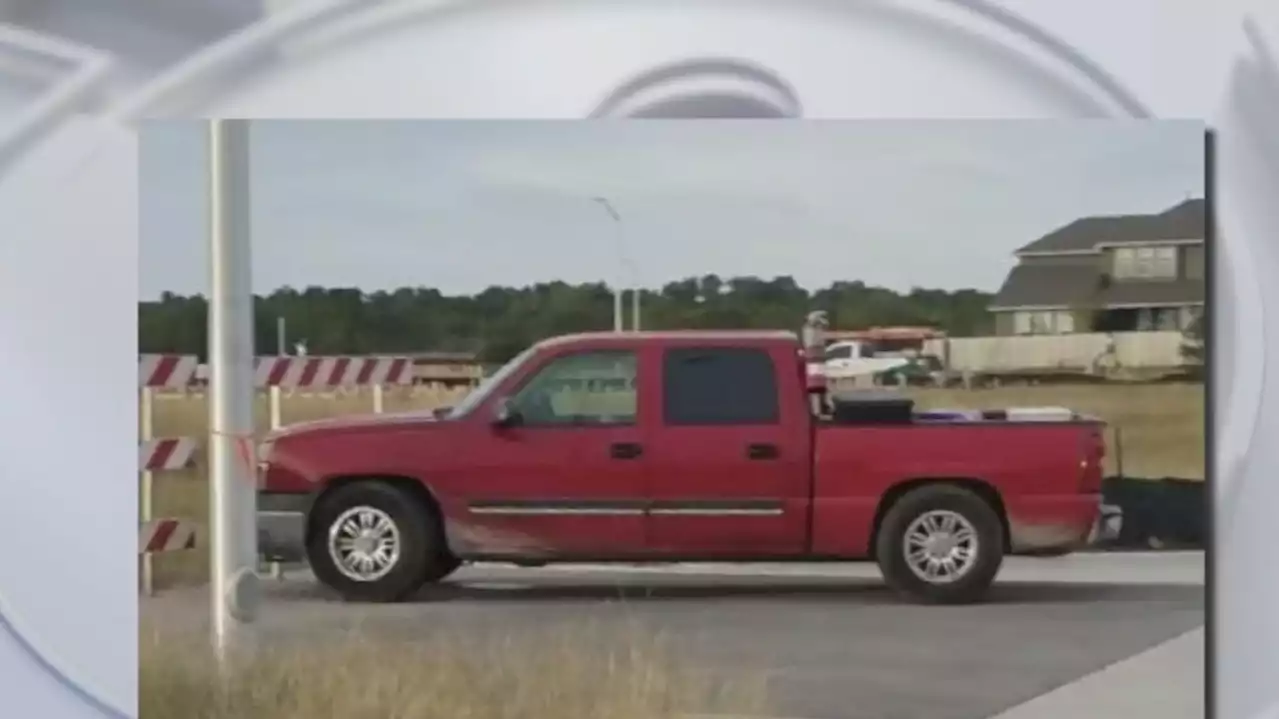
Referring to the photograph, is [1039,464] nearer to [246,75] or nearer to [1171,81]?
[1171,81]

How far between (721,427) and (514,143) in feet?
2.29

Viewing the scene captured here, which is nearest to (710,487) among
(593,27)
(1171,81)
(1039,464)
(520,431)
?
(520,431)

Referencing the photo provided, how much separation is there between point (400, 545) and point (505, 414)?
1.12 feet

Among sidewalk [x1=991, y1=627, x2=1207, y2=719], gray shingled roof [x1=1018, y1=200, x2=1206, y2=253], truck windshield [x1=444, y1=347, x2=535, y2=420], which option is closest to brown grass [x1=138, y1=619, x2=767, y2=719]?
truck windshield [x1=444, y1=347, x2=535, y2=420]

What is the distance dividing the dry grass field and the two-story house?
0.13 m

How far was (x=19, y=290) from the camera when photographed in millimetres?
2979

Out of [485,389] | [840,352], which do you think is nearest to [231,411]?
[485,389]

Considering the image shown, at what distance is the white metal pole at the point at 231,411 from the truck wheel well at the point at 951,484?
4.11 feet

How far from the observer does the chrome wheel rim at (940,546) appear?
9.82 feet

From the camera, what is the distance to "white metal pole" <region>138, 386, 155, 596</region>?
9.80 ft

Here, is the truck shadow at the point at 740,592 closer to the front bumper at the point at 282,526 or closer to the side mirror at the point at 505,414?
the front bumper at the point at 282,526

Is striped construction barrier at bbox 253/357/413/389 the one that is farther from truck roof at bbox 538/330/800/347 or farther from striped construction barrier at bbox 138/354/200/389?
truck roof at bbox 538/330/800/347

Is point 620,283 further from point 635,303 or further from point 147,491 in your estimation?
point 147,491

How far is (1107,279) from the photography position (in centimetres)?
294
